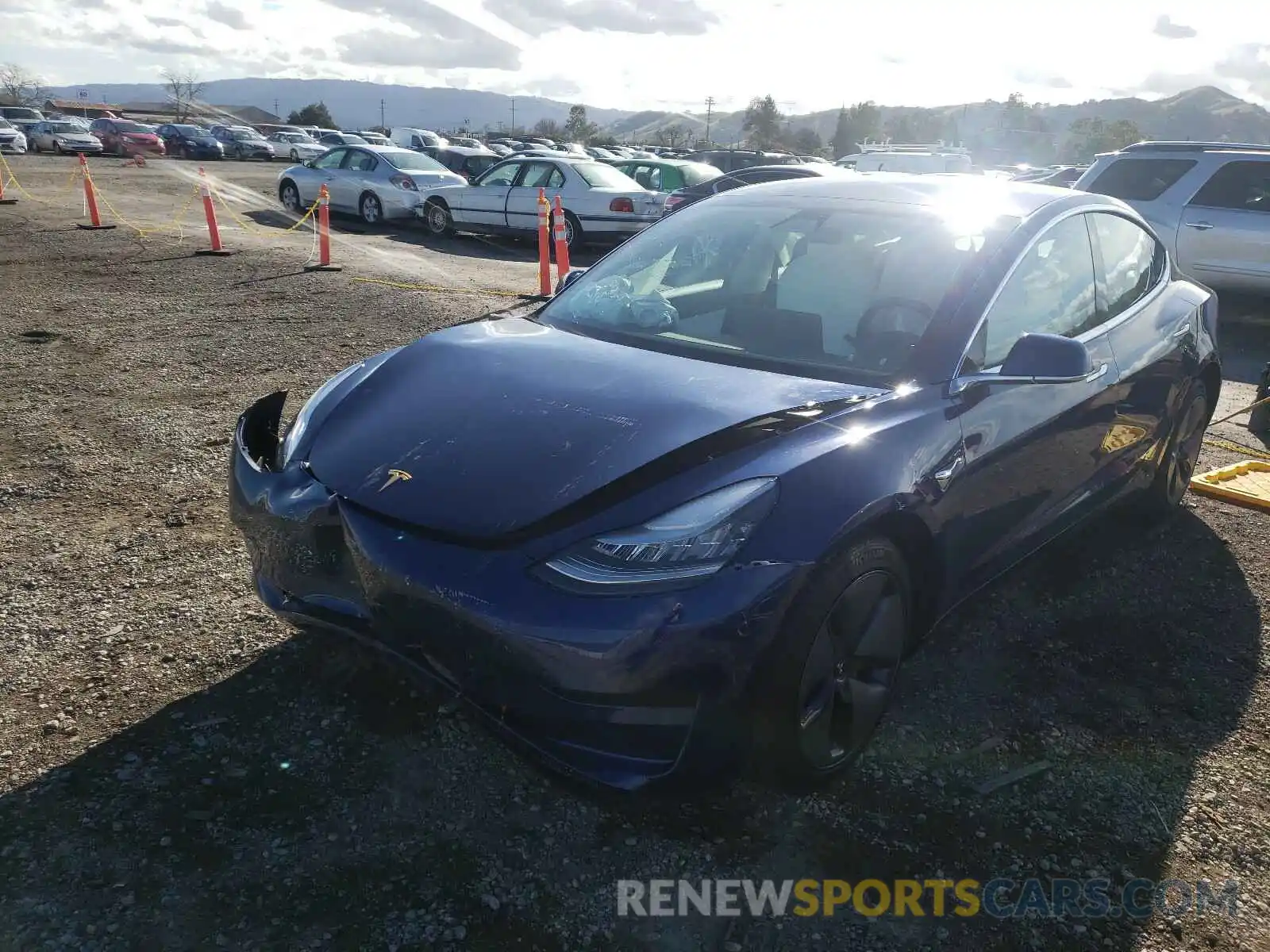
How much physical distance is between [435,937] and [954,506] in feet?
5.84

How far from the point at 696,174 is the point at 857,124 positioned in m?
108

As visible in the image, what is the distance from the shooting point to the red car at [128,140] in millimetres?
39688

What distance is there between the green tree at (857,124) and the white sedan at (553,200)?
103 metres

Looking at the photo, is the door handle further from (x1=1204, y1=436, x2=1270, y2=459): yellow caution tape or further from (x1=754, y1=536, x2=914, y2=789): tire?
(x1=1204, y1=436, x2=1270, y2=459): yellow caution tape

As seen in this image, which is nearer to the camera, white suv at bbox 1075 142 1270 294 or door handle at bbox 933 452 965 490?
door handle at bbox 933 452 965 490

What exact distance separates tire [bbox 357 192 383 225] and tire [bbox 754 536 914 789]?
1609 cm

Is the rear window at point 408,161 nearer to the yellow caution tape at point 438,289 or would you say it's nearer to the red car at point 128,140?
the yellow caution tape at point 438,289

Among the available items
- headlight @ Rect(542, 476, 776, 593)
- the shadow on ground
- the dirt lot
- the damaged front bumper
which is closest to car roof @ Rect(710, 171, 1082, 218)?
the dirt lot

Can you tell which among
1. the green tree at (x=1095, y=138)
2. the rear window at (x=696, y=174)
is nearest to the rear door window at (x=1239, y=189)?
the rear window at (x=696, y=174)

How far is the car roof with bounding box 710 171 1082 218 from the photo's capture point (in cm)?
349

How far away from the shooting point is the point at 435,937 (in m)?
2.13

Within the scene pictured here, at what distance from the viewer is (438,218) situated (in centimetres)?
1634

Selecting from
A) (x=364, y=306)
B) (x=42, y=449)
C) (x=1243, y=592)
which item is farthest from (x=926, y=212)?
(x=364, y=306)

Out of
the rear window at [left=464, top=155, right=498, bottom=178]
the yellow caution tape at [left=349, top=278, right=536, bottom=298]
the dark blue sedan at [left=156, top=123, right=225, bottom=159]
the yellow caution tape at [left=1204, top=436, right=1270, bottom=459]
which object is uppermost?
the rear window at [left=464, top=155, right=498, bottom=178]
